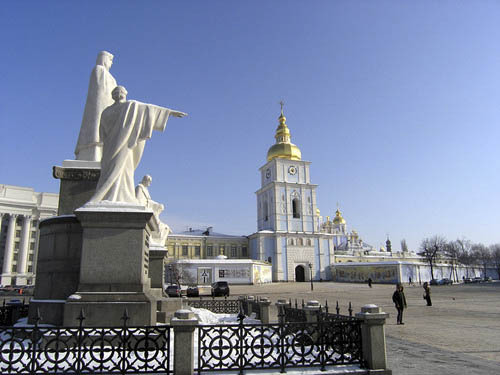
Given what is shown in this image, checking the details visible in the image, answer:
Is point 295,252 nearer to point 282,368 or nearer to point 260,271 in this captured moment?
point 260,271

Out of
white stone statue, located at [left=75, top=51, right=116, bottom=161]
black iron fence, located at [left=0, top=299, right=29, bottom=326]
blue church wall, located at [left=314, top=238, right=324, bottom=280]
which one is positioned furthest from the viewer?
blue church wall, located at [left=314, top=238, right=324, bottom=280]

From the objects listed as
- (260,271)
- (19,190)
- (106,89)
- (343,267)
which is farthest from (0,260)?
(106,89)

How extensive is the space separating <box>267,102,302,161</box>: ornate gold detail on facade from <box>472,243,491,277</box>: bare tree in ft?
199

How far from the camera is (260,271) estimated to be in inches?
2186

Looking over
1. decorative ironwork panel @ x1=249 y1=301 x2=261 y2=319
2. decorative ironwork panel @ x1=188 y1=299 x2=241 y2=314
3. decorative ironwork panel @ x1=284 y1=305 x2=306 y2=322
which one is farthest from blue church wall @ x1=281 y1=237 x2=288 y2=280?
decorative ironwork panel @ x1=284 y1=305 x2=306 y2=322

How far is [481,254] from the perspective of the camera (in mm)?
106812

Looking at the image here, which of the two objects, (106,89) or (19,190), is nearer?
(106,89)

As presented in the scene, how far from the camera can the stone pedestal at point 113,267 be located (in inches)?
249

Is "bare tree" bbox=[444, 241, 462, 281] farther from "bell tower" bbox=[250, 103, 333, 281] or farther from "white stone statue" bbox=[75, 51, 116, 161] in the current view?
"white stone statue" bbox=[75, 51, 116, 161]

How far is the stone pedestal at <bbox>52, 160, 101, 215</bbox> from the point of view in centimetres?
803

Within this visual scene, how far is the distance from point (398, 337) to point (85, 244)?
8.40m

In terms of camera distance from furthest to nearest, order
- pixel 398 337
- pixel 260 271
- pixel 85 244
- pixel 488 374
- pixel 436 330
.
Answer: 1. pixel 260 271
2. pixel 436 330
3. pixel 398 337
4. pixel 85 244
5. pixel 488 374

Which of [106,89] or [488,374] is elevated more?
[106,89]

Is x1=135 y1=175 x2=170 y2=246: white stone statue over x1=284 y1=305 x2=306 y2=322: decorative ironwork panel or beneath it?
over
